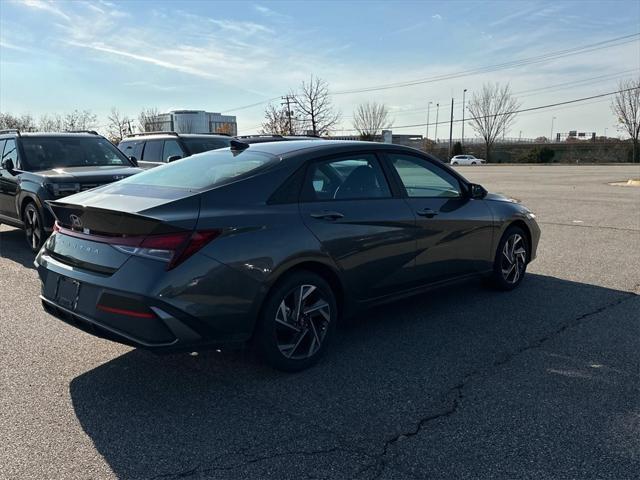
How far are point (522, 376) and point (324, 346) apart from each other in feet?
4.63

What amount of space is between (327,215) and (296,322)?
811 millimetres

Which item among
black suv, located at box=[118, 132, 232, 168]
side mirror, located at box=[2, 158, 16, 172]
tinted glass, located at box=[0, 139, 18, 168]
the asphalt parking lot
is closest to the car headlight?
side mirror, located at box=[2, 158, 16, 172]

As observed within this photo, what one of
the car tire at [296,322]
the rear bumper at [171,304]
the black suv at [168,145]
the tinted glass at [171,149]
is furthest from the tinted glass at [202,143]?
the rear bumper at [171,304]

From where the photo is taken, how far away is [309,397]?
11.4 feet

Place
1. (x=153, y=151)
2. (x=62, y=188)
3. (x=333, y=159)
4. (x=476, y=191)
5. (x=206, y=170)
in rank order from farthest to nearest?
(x=153, y=151) < (x=62, y=188) < (x=476, y=191) < (x=333, y=159) < (x=206, y=170)

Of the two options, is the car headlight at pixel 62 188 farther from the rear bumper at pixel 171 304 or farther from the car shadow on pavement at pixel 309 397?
the rear bumper at pixel 171 304

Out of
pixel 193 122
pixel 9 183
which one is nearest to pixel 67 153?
pixel 9 183

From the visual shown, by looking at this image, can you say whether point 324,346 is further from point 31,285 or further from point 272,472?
point 31,285

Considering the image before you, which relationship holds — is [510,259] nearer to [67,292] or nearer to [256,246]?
[256,246]

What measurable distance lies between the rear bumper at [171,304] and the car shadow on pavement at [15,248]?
4583 mm

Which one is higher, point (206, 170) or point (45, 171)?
point (206, 170)

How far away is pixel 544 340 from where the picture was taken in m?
4.41

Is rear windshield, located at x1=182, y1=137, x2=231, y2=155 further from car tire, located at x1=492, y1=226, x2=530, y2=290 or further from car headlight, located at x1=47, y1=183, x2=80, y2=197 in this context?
car tire, located at x1=492, y1=226, x2=530, y2=290

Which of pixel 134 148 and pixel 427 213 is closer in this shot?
pixel 427 213
